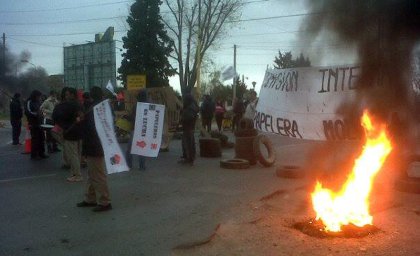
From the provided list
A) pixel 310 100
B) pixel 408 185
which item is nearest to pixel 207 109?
pixel 408 185

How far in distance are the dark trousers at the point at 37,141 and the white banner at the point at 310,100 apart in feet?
23.5

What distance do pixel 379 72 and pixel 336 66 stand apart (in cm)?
50

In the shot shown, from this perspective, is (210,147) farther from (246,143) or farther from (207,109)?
(207,109)

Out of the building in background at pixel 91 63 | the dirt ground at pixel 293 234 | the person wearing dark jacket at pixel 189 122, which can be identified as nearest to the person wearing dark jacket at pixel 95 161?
the dirt ground at pixel 293 234

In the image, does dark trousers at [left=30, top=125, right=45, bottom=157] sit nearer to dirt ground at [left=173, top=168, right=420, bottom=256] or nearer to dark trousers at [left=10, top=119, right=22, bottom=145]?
dark trousers at [left=10, top=119, right=22, bottom=145]

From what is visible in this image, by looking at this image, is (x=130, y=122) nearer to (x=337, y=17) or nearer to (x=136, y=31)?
(x=337, y=17)

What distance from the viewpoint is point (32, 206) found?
681 cm

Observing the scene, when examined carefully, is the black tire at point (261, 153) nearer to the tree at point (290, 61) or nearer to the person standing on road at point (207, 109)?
the tree at point (290, 61)

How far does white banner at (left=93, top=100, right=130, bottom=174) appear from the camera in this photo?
6.34 meters

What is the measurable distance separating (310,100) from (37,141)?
322 inches

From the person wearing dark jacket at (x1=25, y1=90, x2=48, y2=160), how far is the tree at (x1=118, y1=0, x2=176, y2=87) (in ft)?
57.8

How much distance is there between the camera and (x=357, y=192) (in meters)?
5.79

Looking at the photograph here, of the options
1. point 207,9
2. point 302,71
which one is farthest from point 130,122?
point 207,9

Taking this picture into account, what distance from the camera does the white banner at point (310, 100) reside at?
5.93m
